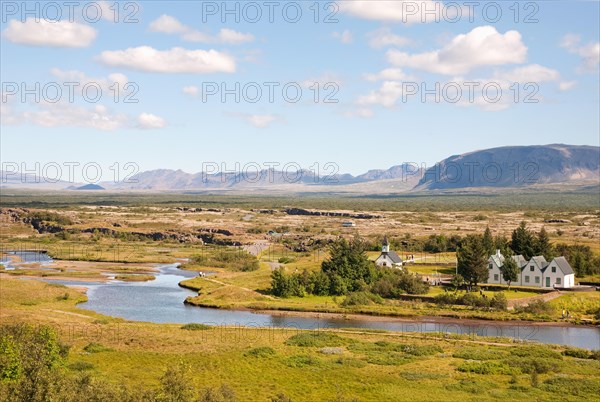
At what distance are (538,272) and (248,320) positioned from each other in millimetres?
35667

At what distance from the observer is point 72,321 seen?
6781cm

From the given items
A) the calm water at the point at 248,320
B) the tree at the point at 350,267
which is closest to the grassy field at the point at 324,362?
the calm water at the point at 248,320

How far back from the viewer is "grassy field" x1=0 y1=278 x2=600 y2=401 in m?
46.5

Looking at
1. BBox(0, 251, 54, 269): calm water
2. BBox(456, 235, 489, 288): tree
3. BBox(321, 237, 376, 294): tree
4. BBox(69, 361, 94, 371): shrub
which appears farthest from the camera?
BBox(0, 251, 54, 269): calm water

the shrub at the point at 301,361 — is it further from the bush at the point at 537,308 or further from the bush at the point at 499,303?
the bush at the point at 537,308

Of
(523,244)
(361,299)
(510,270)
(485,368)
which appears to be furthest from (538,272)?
(485,368)

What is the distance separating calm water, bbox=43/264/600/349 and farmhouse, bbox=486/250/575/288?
15128mm

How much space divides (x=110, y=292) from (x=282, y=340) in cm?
3693

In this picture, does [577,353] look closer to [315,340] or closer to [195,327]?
[315,340]

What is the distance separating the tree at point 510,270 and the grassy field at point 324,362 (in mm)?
24360

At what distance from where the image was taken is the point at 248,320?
7419 centimetres

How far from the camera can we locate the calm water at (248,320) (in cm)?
6656

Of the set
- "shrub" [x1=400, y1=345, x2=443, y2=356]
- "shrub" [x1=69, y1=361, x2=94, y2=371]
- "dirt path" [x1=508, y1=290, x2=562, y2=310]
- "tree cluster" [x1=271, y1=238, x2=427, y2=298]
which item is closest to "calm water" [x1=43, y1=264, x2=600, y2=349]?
"dirt path" [x1=508, y1=290, x2=562, y2=310]

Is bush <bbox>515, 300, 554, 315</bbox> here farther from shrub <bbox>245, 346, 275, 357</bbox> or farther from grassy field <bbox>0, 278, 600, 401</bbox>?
shrub <bbox>245, 346, 275, 357</bbox>
